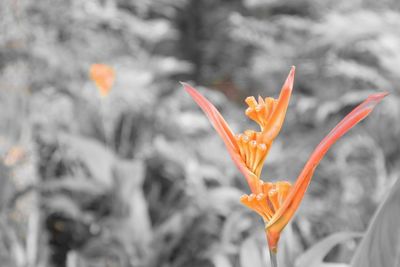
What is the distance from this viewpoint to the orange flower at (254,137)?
455 mm

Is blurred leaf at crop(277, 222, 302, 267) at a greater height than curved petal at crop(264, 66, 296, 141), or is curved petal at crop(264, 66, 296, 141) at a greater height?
curved petal at crop(264, 66, 296, 141)

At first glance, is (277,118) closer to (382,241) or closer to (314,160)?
(314,160)

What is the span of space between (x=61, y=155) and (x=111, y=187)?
398mm

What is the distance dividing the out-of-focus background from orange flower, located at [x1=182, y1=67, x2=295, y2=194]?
461mm

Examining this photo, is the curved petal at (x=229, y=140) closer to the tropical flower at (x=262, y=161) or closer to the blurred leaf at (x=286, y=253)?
the tropical flower at (x=262, y=161)

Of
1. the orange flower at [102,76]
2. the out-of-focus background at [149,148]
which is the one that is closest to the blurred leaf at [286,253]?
the out-of-focus background at [149,148]

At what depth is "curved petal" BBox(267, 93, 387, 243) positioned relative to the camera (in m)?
0.42

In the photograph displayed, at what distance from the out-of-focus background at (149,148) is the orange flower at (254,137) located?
0.46m

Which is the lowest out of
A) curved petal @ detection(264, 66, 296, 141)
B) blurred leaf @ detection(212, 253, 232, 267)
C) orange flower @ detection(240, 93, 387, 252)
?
blurred leaf @ detection(212, 253, 232, 267)

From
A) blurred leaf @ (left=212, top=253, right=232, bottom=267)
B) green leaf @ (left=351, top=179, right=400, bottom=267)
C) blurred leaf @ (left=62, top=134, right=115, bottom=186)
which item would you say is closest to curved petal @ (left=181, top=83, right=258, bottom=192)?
green leaf @ (left=351, top=179, right=400, bottom=267)

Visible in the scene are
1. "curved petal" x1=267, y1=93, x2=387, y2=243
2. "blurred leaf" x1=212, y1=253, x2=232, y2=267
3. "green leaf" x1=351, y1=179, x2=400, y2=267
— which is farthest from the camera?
"blurred leaf" x1=212, y1=253, x2=232, y2=267

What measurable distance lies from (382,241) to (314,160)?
174 millimetres

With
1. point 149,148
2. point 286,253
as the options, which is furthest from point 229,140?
point 149,148

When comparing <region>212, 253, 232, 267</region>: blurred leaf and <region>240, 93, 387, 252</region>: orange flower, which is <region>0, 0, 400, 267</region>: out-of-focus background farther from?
<region>240, 93, 387, 252</region>: orange flower
